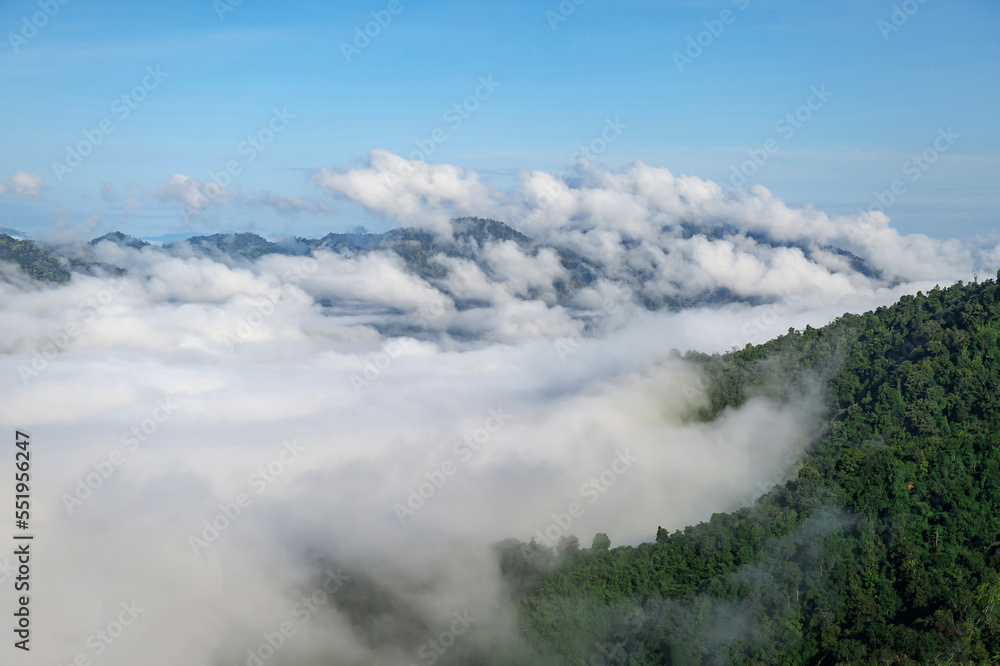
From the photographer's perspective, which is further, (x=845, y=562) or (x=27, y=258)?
(x=27, y=258)

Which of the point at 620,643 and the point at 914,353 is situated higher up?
the point at 914,353

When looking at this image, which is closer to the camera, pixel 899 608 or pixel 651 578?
pixel 899 608

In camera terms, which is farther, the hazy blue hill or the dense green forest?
the hazy blue hill

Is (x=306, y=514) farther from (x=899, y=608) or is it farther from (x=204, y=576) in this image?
(x=899, y=608)

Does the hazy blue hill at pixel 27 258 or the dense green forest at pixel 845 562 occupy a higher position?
the hazy blue hill at pixel 27 258

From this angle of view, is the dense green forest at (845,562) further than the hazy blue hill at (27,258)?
No

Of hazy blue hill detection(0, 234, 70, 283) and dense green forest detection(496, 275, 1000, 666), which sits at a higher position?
hazy blue hill detection(0, 234, 70, 283)

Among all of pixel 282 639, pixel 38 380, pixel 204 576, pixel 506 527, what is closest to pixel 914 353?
pixel 506 527

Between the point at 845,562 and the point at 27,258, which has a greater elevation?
the point at 27,258
